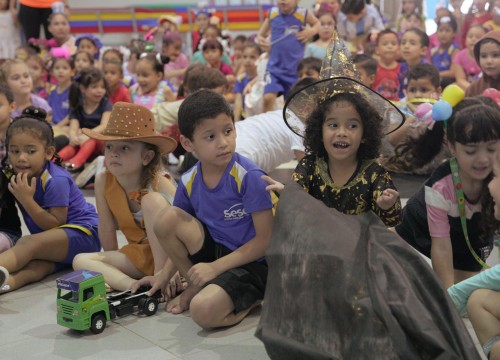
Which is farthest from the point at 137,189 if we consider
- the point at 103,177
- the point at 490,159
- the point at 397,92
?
the point at 397,92

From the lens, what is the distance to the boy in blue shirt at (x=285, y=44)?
6883 millimetres

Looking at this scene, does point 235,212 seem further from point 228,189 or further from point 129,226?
point 129,226

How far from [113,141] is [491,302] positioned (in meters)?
Result: 1.72

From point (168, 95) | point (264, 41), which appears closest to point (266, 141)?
point (168, 95)

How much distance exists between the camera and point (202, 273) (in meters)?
2.86

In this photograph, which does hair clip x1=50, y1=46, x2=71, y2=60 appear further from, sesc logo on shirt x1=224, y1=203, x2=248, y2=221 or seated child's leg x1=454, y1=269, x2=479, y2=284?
seated child's leg x1=454, y1=269, x2=479, y2=284

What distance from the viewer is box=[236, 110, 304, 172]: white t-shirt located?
15.1 ft

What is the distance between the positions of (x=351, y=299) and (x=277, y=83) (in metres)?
4.90

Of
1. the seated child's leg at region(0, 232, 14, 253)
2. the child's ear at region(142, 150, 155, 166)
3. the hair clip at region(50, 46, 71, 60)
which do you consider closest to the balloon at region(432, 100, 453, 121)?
the child's ear at region(142, 150, 155, 166)

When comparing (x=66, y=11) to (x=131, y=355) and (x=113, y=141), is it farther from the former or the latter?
(x=131, y=355)

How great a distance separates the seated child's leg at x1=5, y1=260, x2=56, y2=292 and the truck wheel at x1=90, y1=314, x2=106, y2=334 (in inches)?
27.1

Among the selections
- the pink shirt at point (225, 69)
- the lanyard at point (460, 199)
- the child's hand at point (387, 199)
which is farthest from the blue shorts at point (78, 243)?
the pink shirt at point (225, 69)

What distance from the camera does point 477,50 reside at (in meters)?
4.69

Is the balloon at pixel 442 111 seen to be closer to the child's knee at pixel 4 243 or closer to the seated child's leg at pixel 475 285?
the seated child's leg at pixel 475 285
